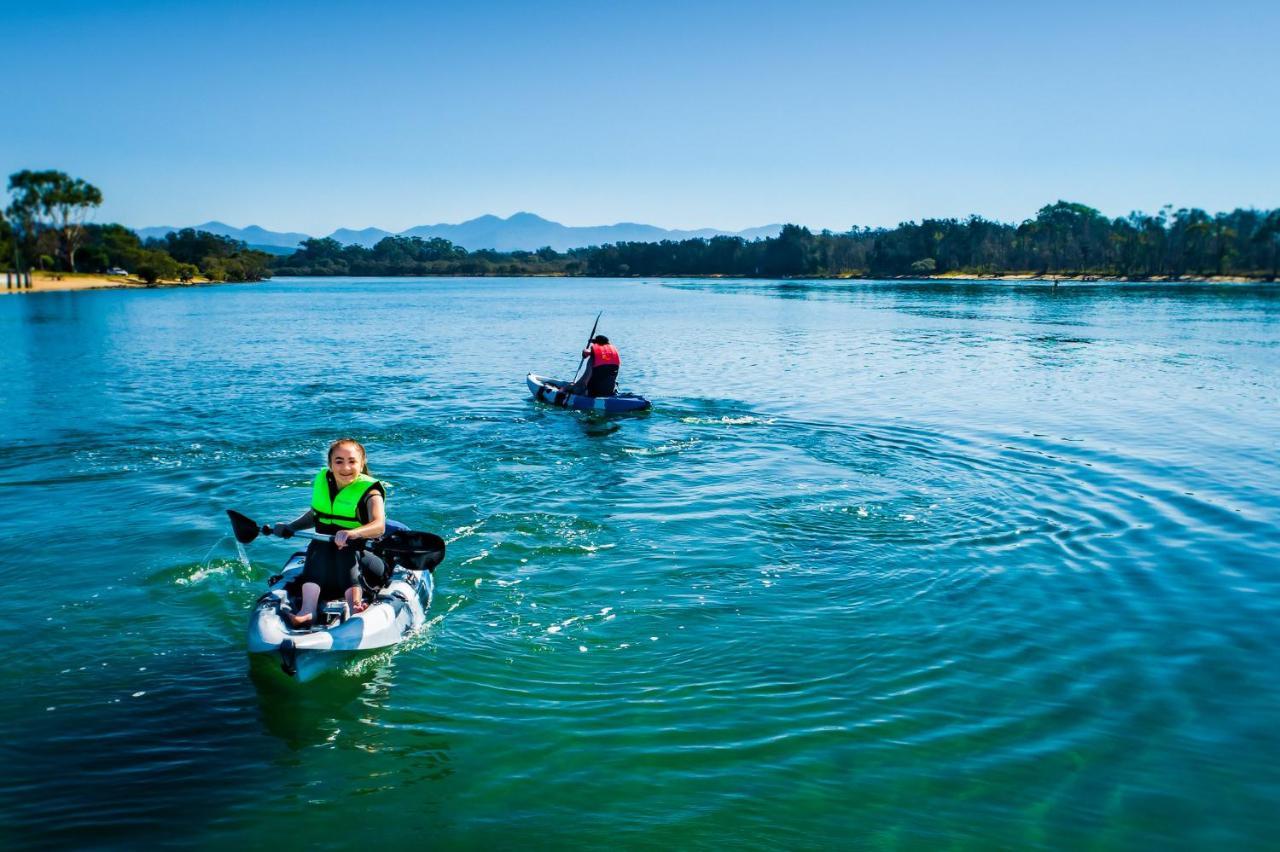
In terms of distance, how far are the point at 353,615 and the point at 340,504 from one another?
116 centimetres

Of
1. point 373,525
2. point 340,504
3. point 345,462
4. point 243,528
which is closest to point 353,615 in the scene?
point 373,525

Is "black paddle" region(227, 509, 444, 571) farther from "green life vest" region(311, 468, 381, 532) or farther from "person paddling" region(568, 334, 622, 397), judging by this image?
"person paddling" region(568, 334, 622, 397)

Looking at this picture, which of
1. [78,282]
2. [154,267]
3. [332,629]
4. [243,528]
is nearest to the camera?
[332,629]

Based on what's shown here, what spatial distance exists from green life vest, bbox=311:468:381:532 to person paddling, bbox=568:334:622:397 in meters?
13.9

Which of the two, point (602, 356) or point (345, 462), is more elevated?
point (602, 356)

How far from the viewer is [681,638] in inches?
386

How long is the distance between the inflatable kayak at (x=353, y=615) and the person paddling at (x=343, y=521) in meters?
Answer: 0.22

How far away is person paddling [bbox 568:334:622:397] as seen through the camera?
75.3ft

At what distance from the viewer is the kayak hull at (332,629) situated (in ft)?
26.9

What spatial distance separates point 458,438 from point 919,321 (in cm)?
4908

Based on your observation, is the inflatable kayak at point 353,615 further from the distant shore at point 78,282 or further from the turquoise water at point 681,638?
the distant shore at point 78,282

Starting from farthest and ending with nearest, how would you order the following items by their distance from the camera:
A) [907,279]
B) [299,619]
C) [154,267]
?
[907,279]
[154,267]
[299,619]

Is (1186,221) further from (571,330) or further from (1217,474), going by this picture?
(1217,474)

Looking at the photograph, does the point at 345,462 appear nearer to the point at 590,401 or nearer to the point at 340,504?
the point at 340,504
